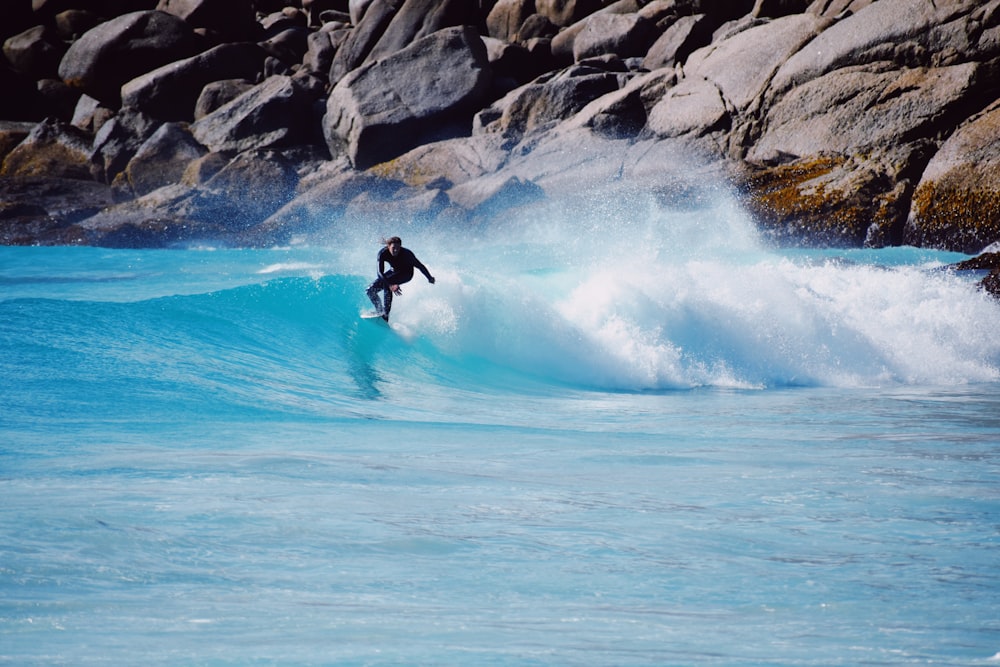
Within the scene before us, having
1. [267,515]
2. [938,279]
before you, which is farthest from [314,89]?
[267,515]

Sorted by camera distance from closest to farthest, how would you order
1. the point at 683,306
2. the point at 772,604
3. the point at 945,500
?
1. the point at 772,604
2. the point at 945,500
3. the point at 683,306

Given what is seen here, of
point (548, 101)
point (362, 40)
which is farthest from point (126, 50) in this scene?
point (548, 101)

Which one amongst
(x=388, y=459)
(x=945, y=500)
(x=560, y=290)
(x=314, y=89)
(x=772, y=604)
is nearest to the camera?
(x=772, y=604)

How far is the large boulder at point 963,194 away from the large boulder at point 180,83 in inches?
839

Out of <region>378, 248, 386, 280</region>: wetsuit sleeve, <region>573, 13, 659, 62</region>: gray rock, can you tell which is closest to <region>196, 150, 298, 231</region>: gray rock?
<region>573, 13, 659, 62</region>: gray rock

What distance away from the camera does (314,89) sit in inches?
1055

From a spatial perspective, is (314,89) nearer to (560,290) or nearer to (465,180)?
(465,180)

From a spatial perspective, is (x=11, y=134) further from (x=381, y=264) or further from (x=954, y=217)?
(x=954, y=217)

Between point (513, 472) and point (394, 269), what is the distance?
209 inches

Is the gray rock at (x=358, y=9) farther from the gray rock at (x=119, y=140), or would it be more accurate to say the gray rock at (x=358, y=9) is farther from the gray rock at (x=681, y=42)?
the gray rock at (x=681, y=42)

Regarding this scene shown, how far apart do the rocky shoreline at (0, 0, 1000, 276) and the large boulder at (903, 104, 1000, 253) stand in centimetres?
3

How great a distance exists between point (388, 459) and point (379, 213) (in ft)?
55.1

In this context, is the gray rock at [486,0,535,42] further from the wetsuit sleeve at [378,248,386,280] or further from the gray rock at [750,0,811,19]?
the wetsuit sleeve at [378,248,386,280]

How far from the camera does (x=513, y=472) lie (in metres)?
5.09
